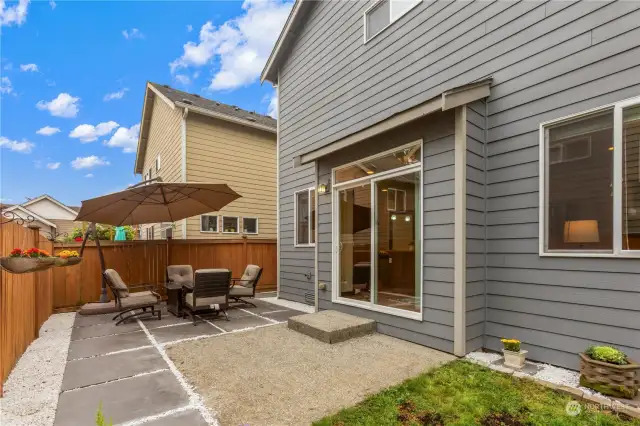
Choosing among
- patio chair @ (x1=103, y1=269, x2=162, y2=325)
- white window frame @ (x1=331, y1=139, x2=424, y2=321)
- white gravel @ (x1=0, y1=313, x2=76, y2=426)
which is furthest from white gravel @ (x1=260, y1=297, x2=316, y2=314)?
white gravel @ (x1=0, y1=313, x2=76, y2=426)

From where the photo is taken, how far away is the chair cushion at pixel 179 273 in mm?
6777

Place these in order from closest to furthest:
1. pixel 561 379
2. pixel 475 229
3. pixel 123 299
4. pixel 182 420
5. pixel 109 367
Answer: pixel 182 420 → pixel 561 379 → pixel 109 367 → pixel 475 229 → pixel 123 299

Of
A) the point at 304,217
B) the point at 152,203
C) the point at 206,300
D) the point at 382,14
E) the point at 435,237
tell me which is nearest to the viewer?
the point at 435,237

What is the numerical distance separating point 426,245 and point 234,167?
8.63 meters

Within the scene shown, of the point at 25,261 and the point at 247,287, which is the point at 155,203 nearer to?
the point at 247,287

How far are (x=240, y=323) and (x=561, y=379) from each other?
4.35m

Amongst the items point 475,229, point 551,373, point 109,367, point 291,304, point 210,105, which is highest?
point 210,105

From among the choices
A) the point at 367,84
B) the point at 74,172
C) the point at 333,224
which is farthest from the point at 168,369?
the point at 74,172

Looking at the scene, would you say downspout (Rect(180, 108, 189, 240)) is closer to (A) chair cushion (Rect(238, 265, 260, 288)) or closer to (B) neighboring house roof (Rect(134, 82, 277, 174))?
(B) neighboring house roof (Rect(134, 82, 277, 174))

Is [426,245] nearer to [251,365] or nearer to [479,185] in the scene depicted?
[479,185]

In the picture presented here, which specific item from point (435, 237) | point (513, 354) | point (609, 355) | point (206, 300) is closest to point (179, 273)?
point (206, 300)

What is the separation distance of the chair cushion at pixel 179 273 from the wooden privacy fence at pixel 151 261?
1.12m

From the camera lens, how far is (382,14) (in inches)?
233

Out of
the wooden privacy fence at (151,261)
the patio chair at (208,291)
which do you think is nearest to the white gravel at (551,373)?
the patio chair at (208,291)
